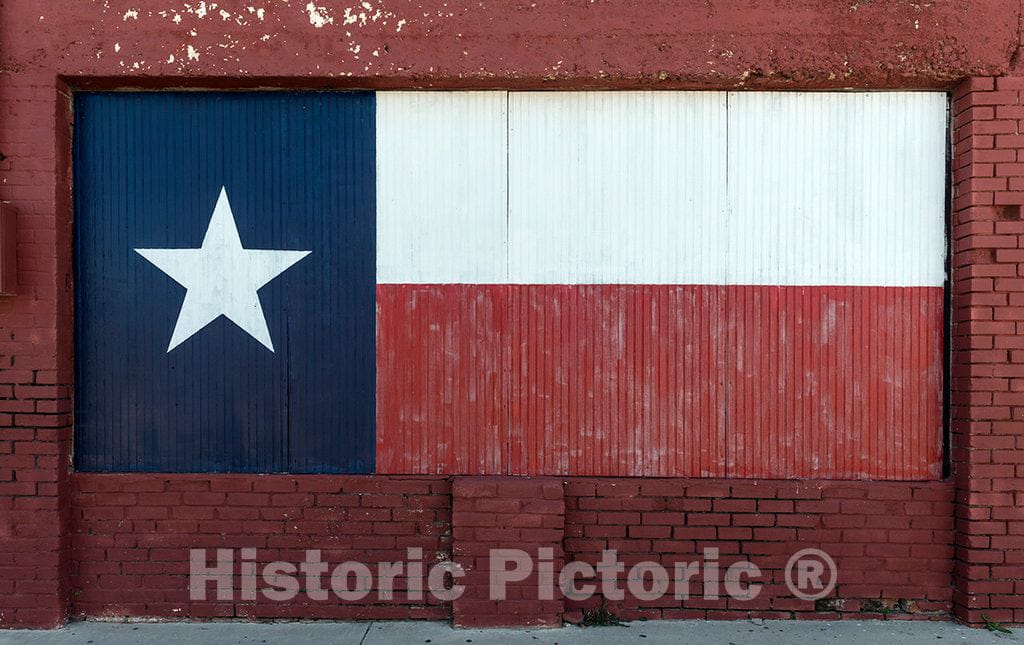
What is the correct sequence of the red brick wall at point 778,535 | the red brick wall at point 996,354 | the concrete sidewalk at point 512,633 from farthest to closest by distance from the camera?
the red brick wall at point 778,535 < the red brick wall at point 996,354 < the concrete sidewalk at point 512,633

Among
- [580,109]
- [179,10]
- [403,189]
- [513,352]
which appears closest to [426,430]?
[513,352]

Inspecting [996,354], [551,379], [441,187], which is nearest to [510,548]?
[551,379]

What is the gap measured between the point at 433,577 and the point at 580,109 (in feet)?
11.2

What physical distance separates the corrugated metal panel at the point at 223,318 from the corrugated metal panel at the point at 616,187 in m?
1.13

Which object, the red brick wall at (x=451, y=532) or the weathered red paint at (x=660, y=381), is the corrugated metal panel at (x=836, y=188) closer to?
the weathered red paint at (x=660, y=381)

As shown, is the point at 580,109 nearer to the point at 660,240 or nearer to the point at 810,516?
the point at 660,240

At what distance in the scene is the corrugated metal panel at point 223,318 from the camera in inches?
186

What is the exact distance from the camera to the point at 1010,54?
4.49 meters

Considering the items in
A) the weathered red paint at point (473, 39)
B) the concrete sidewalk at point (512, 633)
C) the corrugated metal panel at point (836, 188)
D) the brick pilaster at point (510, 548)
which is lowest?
the concrete sidewalk at point (512, 633)

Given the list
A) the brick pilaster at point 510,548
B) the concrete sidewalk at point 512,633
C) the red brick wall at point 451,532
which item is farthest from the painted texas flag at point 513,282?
the concrete sidewalk at point 512,633

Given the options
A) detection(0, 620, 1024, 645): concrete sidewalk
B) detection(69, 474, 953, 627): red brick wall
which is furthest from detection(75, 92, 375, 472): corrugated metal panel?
detection(0, 620, 1024, 645): concrete sidewalk

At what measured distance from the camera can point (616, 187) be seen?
475 cm

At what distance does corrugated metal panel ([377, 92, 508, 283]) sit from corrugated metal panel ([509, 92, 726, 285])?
0.14 m

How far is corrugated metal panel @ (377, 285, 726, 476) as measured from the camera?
4699 mm
